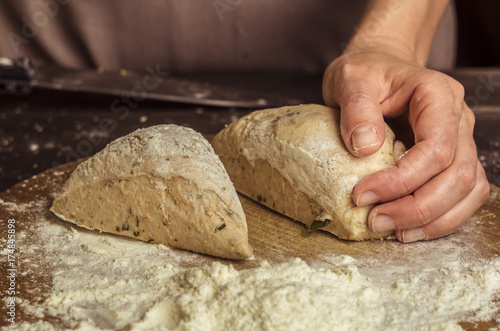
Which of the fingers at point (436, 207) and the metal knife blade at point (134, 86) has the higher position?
the fingers at point (436, 207)

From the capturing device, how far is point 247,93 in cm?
272

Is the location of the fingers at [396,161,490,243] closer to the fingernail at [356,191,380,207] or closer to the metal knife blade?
the fingernail at [356,191,380,207]

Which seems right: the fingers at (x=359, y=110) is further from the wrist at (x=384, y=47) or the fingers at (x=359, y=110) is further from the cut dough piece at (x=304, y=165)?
the wrist at (x=384, y=47)

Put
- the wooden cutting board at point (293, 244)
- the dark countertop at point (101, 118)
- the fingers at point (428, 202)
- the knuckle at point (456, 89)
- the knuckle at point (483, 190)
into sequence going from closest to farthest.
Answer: the wooden cutting board at point (293, 244)
the fingers at point (428, 202)
the knuckle at point (483, 190)
the knuckle at point (456, 89)
the dark countertop at point (101, 118)

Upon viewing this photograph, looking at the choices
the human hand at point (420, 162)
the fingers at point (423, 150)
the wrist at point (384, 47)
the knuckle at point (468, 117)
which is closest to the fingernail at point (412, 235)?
the human hand at point (420, 162)

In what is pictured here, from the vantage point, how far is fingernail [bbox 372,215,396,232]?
1537mm

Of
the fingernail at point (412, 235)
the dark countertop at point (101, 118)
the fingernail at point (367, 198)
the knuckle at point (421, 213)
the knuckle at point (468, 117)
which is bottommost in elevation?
the dark countertop at point (101, 118)

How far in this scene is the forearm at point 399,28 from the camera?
2.15 metres

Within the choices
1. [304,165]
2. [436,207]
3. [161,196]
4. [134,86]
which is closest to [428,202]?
[436,207]

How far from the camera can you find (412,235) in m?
1.57

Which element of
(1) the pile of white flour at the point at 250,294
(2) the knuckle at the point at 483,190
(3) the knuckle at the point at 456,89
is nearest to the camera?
(1) the pile of white flour at the point at 250,294

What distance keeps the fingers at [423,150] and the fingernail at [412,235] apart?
11 centimetres

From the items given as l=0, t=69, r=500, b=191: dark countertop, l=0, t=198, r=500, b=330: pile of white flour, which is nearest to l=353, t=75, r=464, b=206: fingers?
l=0, t=198, r=500, b=330: pile of white flour

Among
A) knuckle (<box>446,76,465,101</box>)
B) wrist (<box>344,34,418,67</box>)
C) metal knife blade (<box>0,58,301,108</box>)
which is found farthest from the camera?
metal knife blade (<box>0,58,301,108</box>)
